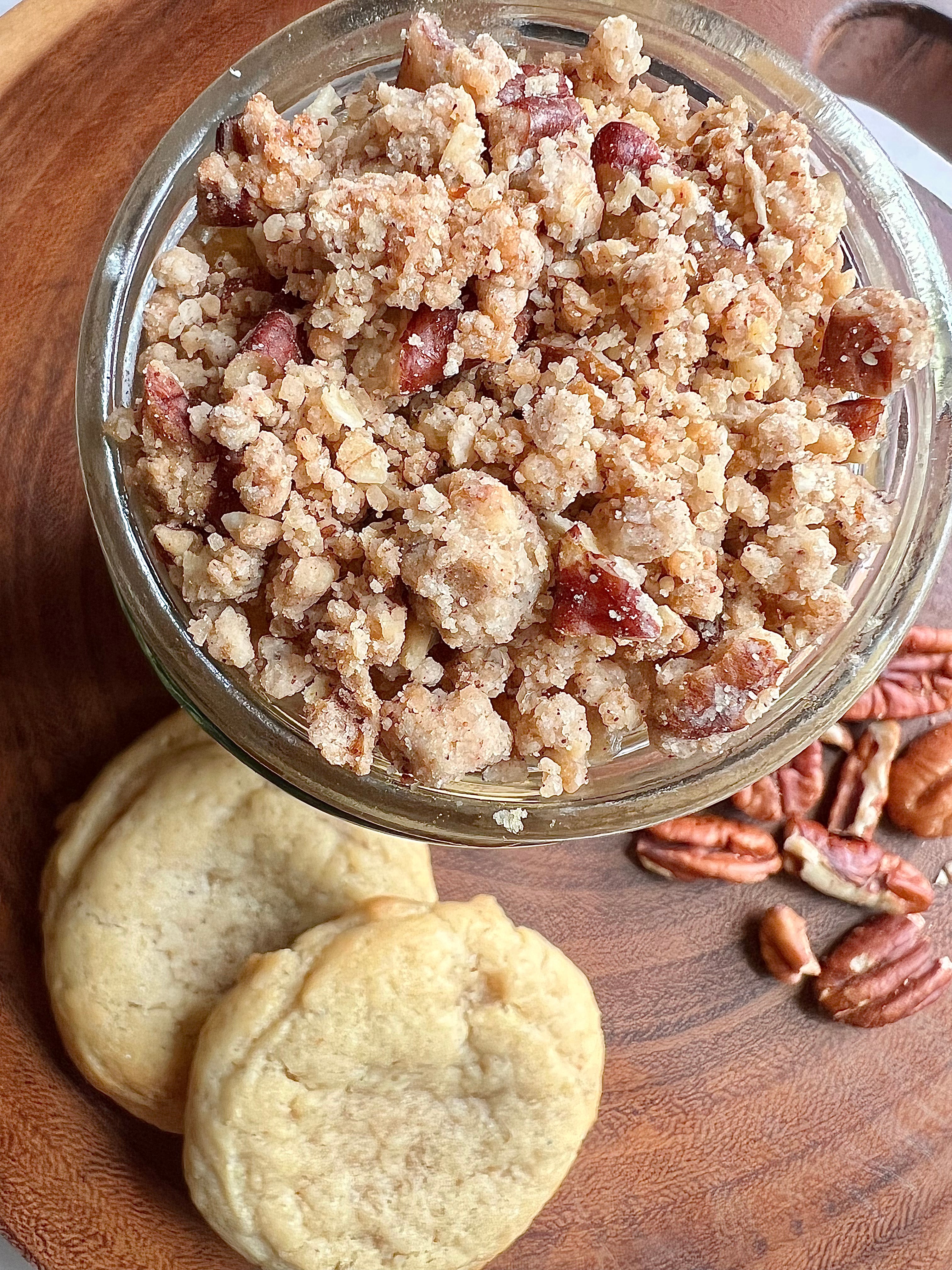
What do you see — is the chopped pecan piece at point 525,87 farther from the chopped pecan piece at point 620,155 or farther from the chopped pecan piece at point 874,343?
the chopped pecan piece at point 874,343

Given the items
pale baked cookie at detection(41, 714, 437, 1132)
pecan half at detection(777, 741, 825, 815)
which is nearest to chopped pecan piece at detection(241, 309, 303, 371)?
pale baked cookie at detection(41, 714, 437, 1132)

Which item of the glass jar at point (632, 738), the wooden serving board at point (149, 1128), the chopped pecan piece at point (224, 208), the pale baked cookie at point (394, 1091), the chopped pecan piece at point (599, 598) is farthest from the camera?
the wooden serving board at point (149, 1128)

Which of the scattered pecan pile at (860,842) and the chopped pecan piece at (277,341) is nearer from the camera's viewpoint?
the chopped pecan piece at (277,341)

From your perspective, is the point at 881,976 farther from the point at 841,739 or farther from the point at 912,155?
the point at 912,155

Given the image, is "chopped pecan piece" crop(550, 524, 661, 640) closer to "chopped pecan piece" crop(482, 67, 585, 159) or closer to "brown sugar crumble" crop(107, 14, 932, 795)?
"brown sugar crumble" crop(107, 14, 932, 795)

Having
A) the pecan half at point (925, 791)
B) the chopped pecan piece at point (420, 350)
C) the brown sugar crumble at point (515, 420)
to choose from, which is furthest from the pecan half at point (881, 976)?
the chopped pecan piece at point (420, 350)
